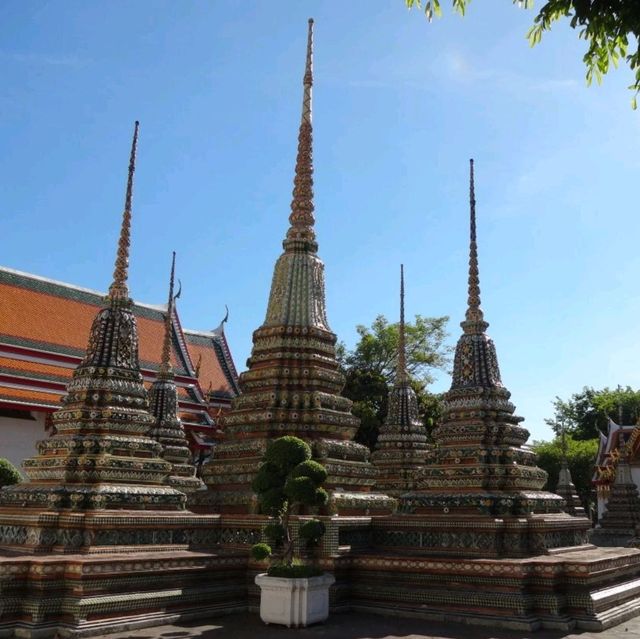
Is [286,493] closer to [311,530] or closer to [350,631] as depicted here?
[311,530]

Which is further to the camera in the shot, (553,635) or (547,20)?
(553,635)

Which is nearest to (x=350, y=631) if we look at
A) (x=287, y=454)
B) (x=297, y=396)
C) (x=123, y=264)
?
(x=287, y=454)

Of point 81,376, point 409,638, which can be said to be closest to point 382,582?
point 409,638

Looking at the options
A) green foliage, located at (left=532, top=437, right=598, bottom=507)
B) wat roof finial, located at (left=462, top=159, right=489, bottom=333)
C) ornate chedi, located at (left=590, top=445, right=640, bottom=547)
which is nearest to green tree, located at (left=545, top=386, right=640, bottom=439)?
green foliage, located at (left=532, top=437, right=598, bottom=507)

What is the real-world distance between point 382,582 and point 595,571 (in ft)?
8.87

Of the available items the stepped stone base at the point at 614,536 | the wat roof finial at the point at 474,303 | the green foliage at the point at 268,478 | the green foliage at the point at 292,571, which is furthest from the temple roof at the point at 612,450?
the green foliage at the point at 292,571

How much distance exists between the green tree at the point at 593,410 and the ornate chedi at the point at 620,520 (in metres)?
30.6

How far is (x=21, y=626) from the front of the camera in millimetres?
7902

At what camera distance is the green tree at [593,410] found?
58.8 meters

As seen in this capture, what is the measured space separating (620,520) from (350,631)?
21.5 metres

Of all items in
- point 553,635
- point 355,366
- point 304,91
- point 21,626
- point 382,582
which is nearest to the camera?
point 21,626

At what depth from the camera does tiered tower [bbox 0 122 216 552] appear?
9.41 metres

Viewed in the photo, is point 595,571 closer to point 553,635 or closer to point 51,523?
point 553,635

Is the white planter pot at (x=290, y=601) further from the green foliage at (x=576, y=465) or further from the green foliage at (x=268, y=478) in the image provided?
the green foliage at (x=576, y=465)
